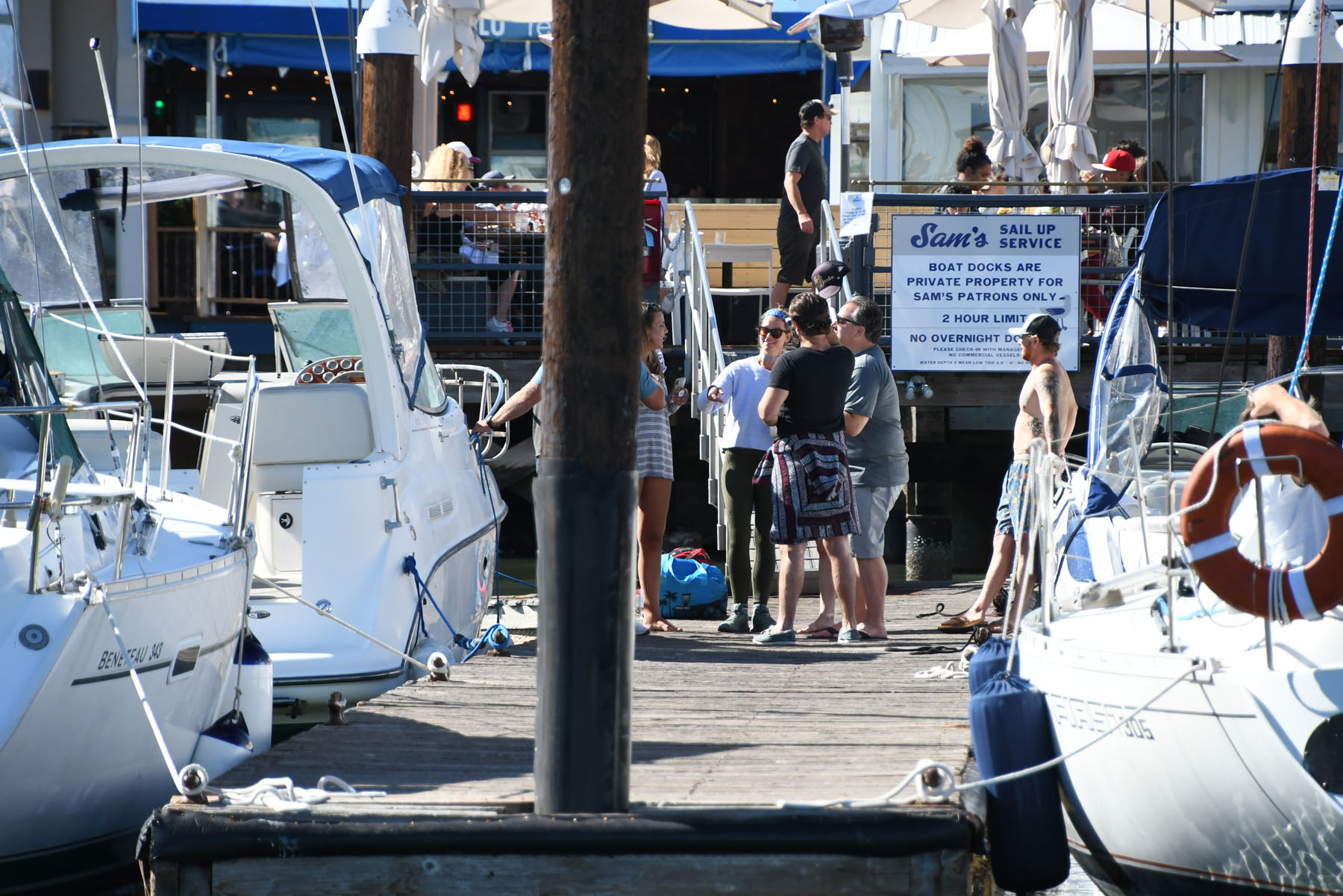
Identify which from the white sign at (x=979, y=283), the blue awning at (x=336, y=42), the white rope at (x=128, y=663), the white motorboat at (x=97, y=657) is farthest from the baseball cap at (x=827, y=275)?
the blue awning at (x=336, y=42)

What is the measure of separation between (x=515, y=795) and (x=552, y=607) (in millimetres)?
768

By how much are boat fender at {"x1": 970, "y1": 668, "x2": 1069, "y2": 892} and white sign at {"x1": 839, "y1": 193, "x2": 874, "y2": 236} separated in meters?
7.07

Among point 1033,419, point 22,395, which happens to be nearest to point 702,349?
point 1033,419

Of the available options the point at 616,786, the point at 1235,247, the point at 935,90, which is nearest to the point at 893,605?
the point at 1235,247

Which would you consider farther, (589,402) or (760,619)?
(760,619)

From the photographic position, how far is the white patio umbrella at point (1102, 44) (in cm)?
1534

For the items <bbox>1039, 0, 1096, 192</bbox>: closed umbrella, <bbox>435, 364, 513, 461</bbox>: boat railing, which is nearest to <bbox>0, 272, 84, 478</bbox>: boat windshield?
<bbox>435, 364, 513, 461</bbox>: boat railing

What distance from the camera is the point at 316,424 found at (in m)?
7.18

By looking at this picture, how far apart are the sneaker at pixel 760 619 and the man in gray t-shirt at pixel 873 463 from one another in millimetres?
491

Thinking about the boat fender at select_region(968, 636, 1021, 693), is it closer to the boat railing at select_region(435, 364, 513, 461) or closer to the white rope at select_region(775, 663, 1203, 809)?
the white rope at select_region(775, 663, 1203, 809)

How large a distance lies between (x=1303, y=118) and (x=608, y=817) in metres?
8.98

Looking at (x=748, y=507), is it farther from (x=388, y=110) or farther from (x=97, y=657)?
(x=388, y=110)

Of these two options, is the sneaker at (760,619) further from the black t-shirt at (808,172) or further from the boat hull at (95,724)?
the black t-shirt at (808,172)

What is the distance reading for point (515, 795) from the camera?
4.54 metres
